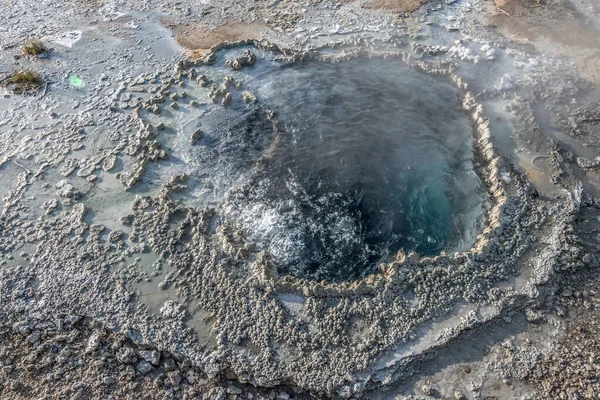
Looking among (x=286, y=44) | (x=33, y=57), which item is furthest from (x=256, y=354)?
(x=33, y=57)

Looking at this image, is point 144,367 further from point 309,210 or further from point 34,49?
point 34,49

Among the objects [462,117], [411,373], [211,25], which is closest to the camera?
[411,373]

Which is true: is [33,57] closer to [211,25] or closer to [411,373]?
[211,25]

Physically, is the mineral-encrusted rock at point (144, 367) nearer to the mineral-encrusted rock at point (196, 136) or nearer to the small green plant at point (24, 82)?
the mineral-encrusted rock at point (196, 136)

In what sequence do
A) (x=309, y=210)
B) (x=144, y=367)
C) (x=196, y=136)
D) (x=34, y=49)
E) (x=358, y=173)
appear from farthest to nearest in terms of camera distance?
(x=34, y=49) < (x=196, y=136) < (x=358, y=173) < (x=309, y=210) < (x=144, y=367)

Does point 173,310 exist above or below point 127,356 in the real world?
above

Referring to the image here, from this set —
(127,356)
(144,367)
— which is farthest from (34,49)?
(144,367)

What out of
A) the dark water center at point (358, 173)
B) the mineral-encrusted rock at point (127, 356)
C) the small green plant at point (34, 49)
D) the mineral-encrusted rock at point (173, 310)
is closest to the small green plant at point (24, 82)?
the small green plant at point (34, 49)

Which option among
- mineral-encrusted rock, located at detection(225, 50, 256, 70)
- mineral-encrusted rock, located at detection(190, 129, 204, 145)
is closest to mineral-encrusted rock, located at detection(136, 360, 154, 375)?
mineral-encrusted rock, located at detection(190, 129, 204, 145)
